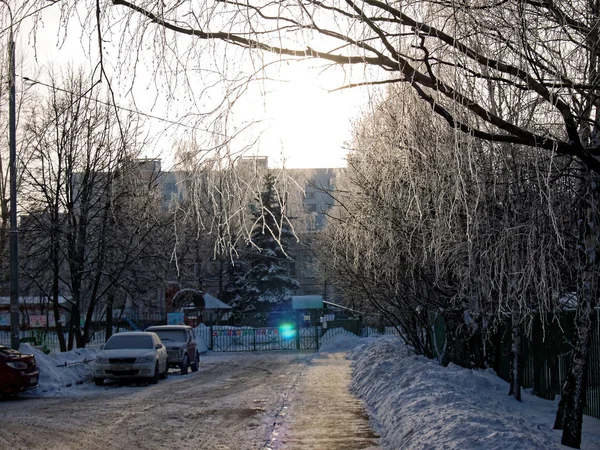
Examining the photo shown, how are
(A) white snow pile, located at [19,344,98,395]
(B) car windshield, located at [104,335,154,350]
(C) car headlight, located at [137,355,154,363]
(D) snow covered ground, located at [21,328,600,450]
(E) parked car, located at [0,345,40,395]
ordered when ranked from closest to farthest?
1. (D) snow covered ground, located at [21,328,600,450]
2. (E) parked car, located at [0,345,40,395]
3. (A) white snow pile, located at [19,344,98,395]
4. (C) car headlight, located at [137,355,154,363]
5. (B) car windshield, located at [104,335,154,350]

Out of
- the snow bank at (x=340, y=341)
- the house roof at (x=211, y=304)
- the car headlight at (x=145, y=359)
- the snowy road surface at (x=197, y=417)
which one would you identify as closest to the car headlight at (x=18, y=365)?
the snowy road surface at (x=197, y=417)

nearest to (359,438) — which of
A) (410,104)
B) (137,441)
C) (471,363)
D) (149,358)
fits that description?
(137,441)

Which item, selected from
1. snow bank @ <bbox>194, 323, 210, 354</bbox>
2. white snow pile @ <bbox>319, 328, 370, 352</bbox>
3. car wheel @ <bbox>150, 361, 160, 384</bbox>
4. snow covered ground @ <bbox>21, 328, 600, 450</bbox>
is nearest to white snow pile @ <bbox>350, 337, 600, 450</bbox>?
snow covered ground @ <bbox>21, 328, 600, 450</bbox>

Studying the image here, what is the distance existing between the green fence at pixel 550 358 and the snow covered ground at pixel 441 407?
1.44 feet

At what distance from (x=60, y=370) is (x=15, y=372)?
12.9 feet

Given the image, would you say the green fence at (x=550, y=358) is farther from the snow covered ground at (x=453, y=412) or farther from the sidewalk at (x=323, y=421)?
the sidewalk at (x=323, y=421)

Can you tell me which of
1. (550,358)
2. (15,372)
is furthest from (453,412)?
(15,372)

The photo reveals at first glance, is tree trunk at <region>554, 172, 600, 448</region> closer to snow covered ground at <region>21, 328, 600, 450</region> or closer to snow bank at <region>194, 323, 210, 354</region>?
snow covered ground at <region>21, 328, 600, 450</region>

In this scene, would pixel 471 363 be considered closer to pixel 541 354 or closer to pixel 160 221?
pixel 541 354


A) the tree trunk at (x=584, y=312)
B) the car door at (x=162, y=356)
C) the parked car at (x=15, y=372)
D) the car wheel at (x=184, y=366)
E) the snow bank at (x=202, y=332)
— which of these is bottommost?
the snow bank at (x=202, y=332)

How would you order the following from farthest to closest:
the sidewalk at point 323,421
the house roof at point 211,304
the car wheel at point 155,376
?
the house roof at point 211,304 < the car wheel at point 155,376 < the sidewalk at point 323,421

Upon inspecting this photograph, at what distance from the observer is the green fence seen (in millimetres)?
12305

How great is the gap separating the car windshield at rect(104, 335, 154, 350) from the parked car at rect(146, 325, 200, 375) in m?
3.00

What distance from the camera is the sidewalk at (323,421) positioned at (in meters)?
10.8
